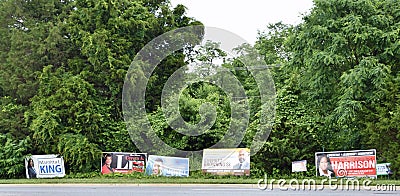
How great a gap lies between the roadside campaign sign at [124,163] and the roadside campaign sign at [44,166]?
7.17 feet

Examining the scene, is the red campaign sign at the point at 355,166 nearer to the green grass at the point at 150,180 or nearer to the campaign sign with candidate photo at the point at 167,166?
the green grass at the point at 150,180

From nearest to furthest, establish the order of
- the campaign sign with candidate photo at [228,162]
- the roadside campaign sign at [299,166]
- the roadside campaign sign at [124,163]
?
the roadside campaign sign at [299,166]
the campaign sign with candidate photo at [228,162]
the roadside campaign sign at [124,163]

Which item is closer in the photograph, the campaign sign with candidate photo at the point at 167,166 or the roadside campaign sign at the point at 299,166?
the roadside campaign sign at the point at 299,166

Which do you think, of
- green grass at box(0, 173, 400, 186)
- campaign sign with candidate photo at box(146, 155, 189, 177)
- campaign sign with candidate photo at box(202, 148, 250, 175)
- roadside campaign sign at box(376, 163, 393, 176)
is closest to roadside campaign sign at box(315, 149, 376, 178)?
roadside campaign sign at box(376, 163, 393, 176)

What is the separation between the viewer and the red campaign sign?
Answer: 2095cm

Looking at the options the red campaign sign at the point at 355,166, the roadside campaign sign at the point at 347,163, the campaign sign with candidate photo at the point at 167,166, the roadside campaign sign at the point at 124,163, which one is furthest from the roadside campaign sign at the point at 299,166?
the roadside campaign sign at the point at 124,163

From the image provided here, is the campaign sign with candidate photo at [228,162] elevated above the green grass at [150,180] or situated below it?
above

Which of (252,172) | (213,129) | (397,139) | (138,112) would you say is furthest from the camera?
(138,112)

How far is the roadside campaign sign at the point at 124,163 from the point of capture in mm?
25156

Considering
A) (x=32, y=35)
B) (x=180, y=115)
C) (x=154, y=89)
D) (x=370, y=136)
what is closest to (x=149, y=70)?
(x=154, y=89)

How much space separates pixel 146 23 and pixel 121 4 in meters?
1.98

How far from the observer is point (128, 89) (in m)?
27.8

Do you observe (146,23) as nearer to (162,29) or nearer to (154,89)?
(162,29)

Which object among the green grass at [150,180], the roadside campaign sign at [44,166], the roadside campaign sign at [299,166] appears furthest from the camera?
the roadside campaign sign at [44,166]
